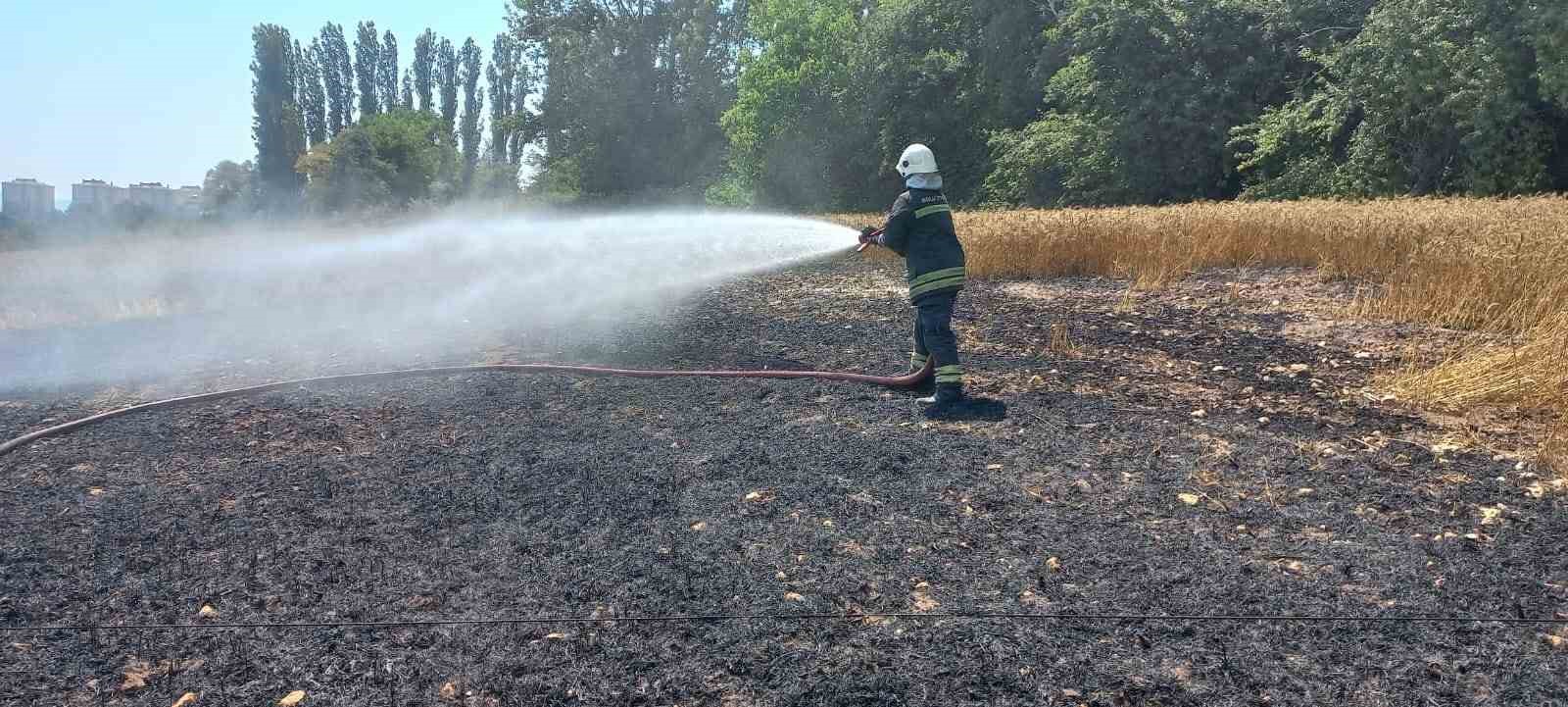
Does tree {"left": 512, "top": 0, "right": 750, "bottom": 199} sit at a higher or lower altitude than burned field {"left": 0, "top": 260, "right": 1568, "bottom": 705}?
higher

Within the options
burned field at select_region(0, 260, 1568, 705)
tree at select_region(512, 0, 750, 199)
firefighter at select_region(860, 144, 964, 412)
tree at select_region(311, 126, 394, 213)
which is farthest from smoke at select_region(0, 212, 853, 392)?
tree at select_region(512, 0, 750, 199)

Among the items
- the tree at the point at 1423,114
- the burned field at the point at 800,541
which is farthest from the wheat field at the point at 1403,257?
the tree at the point at 1423,114

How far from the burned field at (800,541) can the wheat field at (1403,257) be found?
1.45ft

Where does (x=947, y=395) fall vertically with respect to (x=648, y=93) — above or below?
below

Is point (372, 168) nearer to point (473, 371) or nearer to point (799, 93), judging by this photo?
point (799, 93)

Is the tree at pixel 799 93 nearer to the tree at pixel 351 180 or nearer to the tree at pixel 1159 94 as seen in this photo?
the tree at pixel 1159 94

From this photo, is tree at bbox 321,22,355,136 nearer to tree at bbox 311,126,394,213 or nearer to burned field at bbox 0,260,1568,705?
tree at bbox 311,126,394,213

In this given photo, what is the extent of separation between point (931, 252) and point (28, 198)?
31756 mm

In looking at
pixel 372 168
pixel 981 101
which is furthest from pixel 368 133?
pixel 981 101

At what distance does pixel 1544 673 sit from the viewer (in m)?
3.09

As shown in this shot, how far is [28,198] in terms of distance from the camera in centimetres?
2842

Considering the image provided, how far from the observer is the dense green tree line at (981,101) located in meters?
20.0

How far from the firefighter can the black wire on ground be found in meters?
2.96

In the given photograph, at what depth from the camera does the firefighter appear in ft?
20.6
